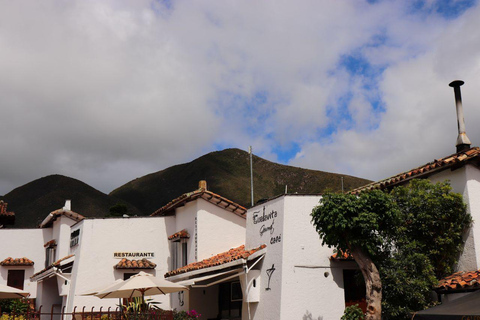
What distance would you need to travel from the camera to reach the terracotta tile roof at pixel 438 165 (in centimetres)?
1432

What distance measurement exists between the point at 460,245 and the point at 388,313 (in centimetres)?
290

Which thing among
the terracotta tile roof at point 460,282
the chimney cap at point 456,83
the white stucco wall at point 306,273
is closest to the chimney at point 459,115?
the chimney cap at point 456,83

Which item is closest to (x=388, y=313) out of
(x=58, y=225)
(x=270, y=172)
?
(x=58, y=225)

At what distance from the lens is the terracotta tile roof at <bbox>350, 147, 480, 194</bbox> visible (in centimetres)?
1432

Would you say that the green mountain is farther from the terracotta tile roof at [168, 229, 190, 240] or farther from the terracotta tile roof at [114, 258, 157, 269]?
the terracotta tile roof at [168, 229, 190, 240]

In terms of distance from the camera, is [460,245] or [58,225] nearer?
[460,245]

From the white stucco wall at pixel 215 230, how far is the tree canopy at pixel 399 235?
9.17 metres

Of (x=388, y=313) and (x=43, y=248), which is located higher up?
(x=43, y=248)

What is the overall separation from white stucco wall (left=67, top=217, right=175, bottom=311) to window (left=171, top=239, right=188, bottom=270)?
783 millimetres

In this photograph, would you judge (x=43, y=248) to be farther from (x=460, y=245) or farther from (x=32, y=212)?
(x=32, y=212)

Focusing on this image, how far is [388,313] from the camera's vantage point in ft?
44.6

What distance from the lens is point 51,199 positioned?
4082 inches

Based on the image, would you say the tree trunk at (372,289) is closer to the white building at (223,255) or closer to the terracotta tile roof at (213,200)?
the white building at (223,255)

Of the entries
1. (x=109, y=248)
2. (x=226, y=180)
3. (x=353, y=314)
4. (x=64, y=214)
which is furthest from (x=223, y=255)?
(x=226, y=180)
